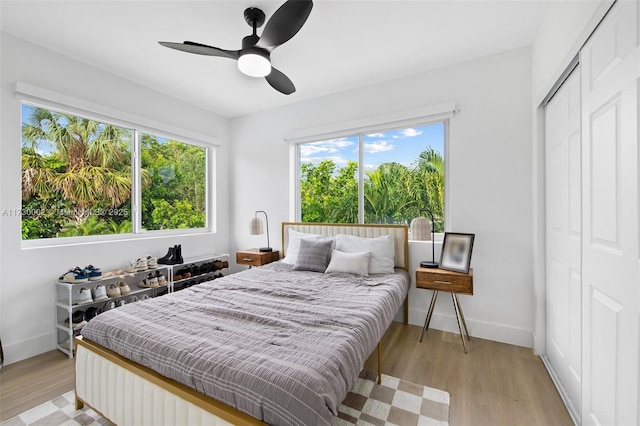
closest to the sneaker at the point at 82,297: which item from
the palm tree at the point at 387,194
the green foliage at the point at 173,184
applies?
the green foliage at the point at 173,184

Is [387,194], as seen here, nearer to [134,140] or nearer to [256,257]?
[256,257]

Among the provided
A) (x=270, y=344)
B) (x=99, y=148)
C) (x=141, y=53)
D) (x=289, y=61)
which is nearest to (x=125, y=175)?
(x=99, y=148)

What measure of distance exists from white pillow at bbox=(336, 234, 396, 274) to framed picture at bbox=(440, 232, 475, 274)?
514 mm

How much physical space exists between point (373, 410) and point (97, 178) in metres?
3.50

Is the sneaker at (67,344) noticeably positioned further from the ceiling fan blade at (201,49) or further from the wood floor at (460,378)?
the ceiling fan blade at (201,49)

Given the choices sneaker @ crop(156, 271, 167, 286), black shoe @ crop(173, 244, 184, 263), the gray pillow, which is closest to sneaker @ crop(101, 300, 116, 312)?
sneaker @ crop(156, 271, 167, 286)

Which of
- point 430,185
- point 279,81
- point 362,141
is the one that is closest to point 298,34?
point 279,81

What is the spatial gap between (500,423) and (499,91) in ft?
9.06

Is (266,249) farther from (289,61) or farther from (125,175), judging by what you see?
(289,61)

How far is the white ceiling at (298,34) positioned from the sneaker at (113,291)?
2.33 metres

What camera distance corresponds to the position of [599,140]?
136cm

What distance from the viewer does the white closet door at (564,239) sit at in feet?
5.61

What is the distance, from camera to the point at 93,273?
268cm

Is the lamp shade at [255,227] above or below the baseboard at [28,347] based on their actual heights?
above
